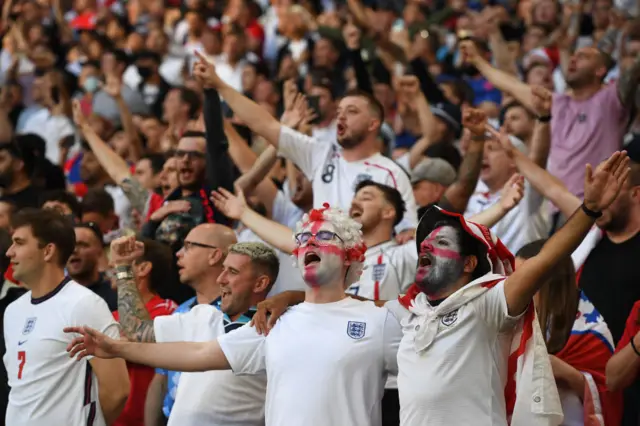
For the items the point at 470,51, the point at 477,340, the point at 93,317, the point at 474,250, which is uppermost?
the point at 470,51

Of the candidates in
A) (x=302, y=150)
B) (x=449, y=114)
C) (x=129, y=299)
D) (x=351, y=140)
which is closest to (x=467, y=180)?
(x=351, y=140)

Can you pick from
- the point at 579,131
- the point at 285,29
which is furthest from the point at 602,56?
the point at 285,29

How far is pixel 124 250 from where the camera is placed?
672 centimetres

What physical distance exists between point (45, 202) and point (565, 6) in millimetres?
7817

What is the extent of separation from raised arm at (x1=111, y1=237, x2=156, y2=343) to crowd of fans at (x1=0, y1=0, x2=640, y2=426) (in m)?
0.01

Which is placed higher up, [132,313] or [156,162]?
[156,162]

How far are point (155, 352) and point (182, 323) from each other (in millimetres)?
721

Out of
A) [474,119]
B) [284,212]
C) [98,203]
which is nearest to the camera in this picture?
[474,119]

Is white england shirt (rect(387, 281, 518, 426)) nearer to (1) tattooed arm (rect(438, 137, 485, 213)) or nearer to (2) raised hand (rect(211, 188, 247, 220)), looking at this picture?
(2) raised hand (rect(211, 188, 247, 220))

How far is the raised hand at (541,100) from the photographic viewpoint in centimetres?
816

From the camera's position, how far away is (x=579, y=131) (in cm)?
944

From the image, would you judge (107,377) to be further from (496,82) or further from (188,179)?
(496,82)

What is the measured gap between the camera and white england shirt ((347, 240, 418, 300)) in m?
7.27

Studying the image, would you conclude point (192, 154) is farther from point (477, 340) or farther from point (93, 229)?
point (477, 340)
